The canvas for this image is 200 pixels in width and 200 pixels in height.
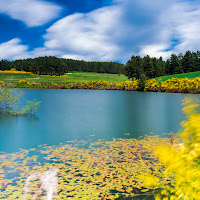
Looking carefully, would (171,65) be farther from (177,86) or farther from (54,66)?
(54,66)

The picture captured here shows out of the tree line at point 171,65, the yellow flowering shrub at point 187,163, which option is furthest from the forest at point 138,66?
the yellow flowering shrub at point 187,163

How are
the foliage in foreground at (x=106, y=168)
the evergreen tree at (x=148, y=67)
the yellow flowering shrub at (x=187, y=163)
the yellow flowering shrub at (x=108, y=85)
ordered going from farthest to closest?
the evergreen tree at (x=148, y=67)
the yellow flowering shrub at (x=108, y=85)
the foliage in foreground at (x=106, y=168)
the yellow flowering shrub at (x=187, y=163)

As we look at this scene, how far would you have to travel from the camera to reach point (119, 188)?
5.93m

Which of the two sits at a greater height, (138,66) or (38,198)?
(138,66)

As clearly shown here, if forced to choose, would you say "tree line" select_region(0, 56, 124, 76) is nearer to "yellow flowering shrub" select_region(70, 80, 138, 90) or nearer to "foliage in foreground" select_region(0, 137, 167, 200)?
"yellow flowering shrub" select_region(70, 80, 138, 90)

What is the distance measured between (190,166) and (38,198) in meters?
4.04

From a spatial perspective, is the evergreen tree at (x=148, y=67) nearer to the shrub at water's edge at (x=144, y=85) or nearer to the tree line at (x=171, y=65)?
the tree line at (x=171, y=65)

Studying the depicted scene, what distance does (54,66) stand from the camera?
102m

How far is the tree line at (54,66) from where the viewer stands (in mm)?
102125

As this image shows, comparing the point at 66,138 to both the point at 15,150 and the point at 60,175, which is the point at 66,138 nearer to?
the point at 15,150

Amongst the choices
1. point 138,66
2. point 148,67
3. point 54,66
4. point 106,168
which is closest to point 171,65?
point 148,67

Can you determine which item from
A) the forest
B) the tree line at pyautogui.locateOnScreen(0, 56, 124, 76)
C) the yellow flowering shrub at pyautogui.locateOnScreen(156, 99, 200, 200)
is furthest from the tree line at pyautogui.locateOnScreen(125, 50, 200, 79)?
the yellow flowering shrub at pyautogui.locateOnScreen(156, 99, 200, 200)

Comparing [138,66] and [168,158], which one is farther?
[138,66]

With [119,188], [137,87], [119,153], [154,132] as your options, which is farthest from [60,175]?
[137,87]
